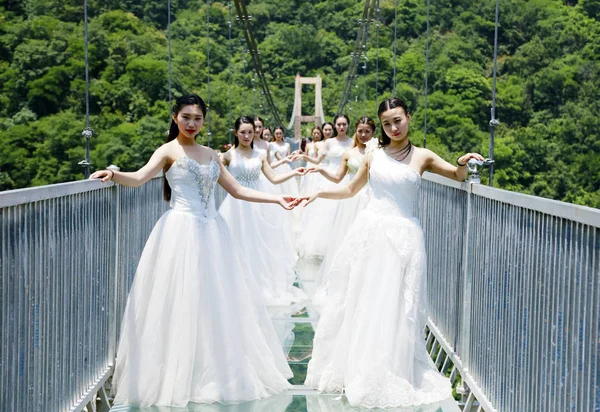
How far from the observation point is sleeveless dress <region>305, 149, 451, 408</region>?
3.55m

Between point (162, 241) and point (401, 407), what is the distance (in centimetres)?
123

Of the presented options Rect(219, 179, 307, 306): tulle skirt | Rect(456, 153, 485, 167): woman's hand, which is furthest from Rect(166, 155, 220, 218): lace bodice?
Rect(219, 179, 307, 306): tulle skirt

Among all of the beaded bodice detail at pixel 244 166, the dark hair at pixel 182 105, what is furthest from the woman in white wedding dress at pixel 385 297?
the beaded bodice detail at pixel 244 166

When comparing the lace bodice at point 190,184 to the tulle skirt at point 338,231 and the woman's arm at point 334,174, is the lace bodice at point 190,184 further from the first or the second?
the tulle skirt at point 338,231

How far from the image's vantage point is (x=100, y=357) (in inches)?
142

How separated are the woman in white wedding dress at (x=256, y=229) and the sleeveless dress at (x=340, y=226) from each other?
235 millimetres

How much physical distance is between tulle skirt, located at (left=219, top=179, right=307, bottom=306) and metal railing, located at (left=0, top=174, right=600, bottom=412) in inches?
82.0

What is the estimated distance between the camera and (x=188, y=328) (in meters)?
3.54

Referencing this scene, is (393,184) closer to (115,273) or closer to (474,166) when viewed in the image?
(474,166)

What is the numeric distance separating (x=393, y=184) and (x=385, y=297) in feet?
1.63

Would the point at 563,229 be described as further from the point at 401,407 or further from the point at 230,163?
the point at 230,163

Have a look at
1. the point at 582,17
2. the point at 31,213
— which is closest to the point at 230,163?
the point at 31,213

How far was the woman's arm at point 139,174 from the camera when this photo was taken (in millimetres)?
3312

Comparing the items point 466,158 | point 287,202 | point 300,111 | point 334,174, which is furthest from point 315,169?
point 300,111
